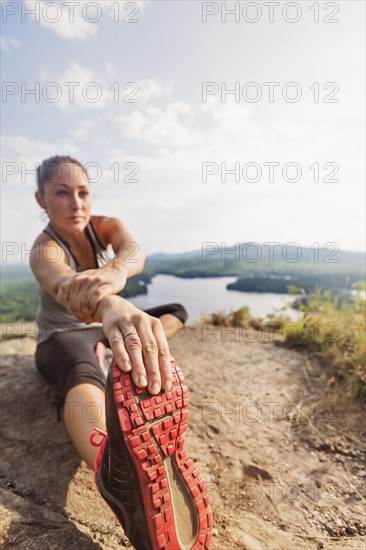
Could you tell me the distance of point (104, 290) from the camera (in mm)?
1739

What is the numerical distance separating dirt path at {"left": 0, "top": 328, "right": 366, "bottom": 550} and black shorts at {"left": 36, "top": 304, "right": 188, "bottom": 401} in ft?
1.17

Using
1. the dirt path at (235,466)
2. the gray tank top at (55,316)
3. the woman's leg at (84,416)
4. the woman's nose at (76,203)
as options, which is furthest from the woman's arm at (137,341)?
the woman's nose at (76,203)

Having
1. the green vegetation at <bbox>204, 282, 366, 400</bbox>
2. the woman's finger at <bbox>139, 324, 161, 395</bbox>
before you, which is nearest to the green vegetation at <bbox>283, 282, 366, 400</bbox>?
the green vegetation at <bbox>204, 282, 366, 400</bbox>

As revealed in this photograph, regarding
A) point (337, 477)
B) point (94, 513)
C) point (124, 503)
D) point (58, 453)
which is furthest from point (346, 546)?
point (58, 453)

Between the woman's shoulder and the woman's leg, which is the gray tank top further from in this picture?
the woman's leg

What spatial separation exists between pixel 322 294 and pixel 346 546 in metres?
3.79

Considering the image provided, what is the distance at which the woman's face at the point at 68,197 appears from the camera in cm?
268

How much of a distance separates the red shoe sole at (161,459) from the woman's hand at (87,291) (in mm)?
468

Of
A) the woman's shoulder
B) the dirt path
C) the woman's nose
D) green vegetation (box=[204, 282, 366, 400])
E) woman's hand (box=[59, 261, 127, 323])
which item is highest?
the woman's nose

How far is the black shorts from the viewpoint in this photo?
2.05m

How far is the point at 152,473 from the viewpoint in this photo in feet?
4.02

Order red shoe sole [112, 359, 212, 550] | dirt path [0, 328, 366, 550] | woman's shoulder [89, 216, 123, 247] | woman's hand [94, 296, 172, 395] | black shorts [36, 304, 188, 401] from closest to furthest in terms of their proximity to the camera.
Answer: red shoe sole [112, 359, 212, 550], woman's hand [94, 296, 172, 395], dirt path [0, 328, 366, 550], black shorts [36, 304, 188, 401], woman's shoulder [89, 216, 123, 247]

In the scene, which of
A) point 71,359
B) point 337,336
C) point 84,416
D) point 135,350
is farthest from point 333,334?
point 135,350

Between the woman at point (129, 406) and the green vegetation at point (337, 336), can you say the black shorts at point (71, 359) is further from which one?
the green vegetation at point (337, 336)
